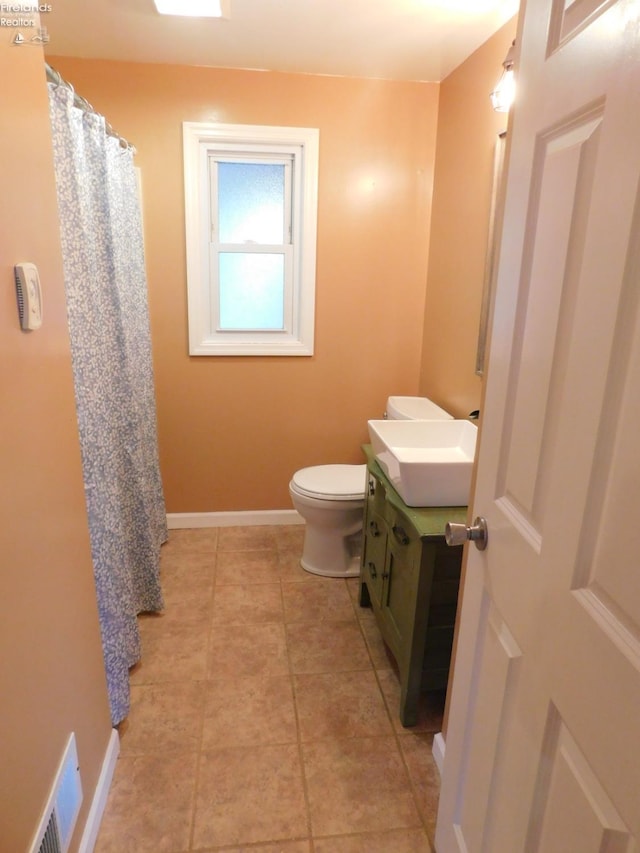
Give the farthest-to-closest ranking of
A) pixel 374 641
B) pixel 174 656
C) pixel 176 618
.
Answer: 1. pixel 176 618
2. pixel 374 641
3. pixel 174 656

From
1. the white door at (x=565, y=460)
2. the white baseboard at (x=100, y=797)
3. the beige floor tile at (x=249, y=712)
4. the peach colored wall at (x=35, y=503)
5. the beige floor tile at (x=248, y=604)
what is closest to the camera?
the white door at (x=565, y=460)

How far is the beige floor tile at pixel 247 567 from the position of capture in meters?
2.61

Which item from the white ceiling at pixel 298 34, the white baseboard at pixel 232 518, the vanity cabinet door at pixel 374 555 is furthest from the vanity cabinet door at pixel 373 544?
the white ceiling at pixel 298 34

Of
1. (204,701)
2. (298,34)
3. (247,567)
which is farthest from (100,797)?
(298,34)

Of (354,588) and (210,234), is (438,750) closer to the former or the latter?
(354,588)

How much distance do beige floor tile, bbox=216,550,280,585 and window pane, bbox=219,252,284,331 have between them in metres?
1.24

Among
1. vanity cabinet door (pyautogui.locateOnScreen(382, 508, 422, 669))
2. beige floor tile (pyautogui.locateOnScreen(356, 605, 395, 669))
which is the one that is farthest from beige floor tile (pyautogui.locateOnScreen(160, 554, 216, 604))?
vanity cabinet door (pyautogui.locateOnScreen(382, 508, 422, 669))

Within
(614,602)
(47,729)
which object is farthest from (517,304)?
(47,729)

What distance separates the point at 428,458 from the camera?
1868mm

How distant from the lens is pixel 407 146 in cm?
273

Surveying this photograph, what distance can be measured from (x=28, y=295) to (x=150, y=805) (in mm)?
1400

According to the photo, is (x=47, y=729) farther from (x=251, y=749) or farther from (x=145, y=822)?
(x=251, y=749)

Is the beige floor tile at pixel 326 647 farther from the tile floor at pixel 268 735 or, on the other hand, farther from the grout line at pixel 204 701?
the grout line at pixel 204 701

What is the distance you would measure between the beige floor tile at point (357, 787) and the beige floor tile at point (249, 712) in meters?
0.13
